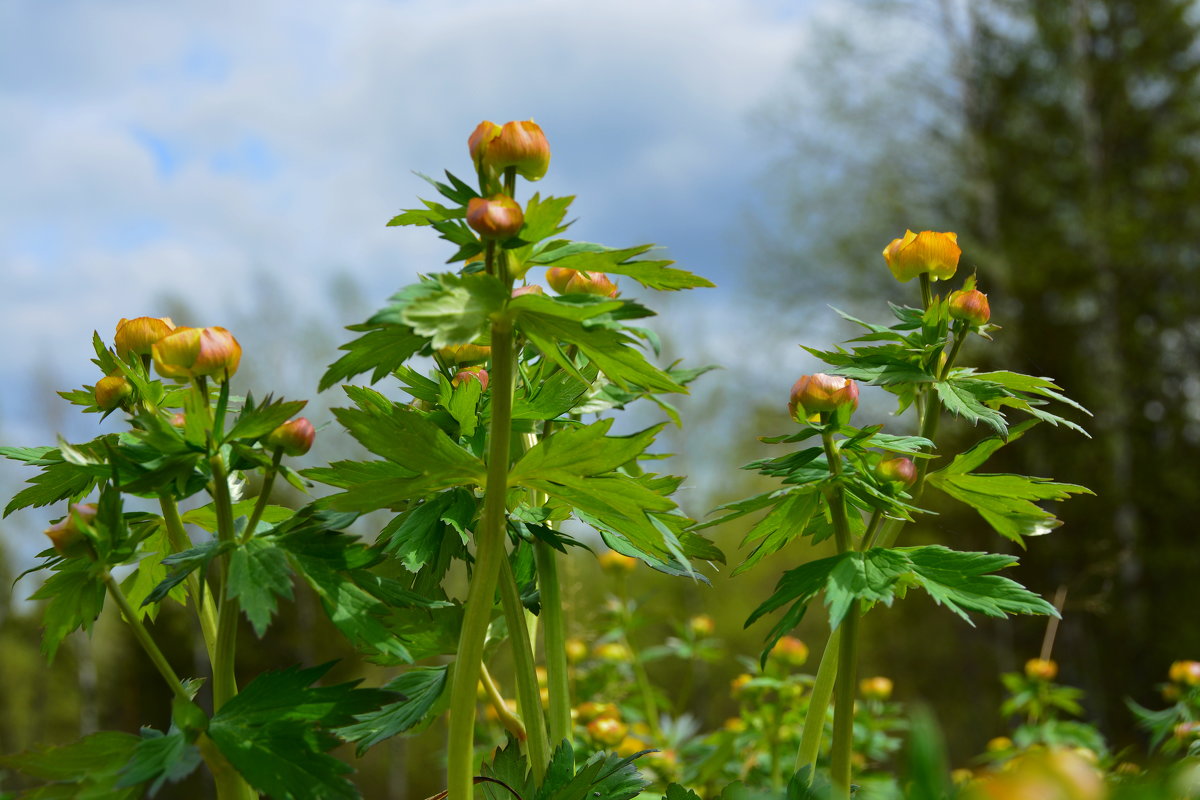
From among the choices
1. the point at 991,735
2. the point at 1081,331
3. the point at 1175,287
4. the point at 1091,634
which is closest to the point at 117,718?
the point at 991,735

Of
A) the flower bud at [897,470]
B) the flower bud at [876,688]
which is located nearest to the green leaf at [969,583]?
the flower bud at [897,470]

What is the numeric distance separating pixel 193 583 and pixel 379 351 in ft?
1.08

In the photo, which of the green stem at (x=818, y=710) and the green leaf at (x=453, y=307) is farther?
the green stem at (x=818, y=710)

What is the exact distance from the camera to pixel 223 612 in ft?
2.33

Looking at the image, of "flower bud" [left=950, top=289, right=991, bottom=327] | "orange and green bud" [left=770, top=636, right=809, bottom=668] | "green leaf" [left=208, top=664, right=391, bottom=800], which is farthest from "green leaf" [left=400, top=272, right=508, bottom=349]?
"orange and green bud" [left=770, top=636, right=809, bottom=668]

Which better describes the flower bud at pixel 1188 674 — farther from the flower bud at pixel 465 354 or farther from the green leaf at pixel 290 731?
the green leaf at pixel 290 731

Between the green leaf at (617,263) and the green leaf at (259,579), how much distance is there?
0.30 meters

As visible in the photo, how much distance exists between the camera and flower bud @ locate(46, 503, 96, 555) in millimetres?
711

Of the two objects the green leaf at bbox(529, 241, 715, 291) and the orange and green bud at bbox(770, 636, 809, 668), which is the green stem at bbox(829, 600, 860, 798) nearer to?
the green leaf at bbox(529, 241, 715, 291)

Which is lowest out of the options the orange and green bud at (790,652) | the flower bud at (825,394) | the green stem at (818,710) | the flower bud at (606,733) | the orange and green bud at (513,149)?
the flower bud at (606,733)

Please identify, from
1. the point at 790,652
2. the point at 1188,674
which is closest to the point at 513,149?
the point at 790,652

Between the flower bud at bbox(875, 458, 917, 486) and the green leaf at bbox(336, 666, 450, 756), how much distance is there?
0.46 m

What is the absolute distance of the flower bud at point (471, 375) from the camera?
0.91m

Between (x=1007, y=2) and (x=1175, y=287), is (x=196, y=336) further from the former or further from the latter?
(x=1007, y=2)
